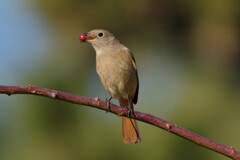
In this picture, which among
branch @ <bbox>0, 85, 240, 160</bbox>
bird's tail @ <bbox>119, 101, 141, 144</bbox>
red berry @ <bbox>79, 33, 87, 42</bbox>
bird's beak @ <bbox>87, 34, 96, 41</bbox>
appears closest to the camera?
branch @ <bbox>0, 85, 240, 160</bbox>

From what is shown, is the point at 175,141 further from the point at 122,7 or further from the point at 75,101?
the point at 75,101

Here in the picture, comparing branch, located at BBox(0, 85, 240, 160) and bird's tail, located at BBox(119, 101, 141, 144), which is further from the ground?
bird's tail, located at BBox(119, 101, 141, 144)

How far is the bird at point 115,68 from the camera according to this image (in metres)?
5.26

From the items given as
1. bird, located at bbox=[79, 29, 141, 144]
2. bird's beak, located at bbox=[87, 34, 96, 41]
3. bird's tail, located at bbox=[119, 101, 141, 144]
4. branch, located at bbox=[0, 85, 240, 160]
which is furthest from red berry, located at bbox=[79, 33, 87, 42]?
branch, located at bbox=[0, 85, 240, 160]

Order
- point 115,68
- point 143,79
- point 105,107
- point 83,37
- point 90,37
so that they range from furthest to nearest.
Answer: point 143,79
point 90,37
point 115,68
point 83,37
point 105,107

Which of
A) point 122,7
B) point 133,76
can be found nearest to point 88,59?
point 122,7

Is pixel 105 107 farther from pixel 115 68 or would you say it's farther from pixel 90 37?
pixel 90 37

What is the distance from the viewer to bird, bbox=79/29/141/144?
5258 mm

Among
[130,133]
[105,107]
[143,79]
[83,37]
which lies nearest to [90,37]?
[83,37]

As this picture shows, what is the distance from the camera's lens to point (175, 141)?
1129 centimetres

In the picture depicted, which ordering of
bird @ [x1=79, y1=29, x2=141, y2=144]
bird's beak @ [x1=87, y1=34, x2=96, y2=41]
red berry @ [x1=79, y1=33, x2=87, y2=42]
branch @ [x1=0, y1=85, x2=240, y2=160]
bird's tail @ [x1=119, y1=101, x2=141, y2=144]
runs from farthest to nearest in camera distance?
bird's beak @ [x1=87, y1=34, x2=96, y2=41] → bird @ [x1=79, y1=29, x2=141, y2=144] → red berry @ [x1=79, y1=33, x2=87, y2=42] → bird's tail @ [x1=119, y1=101, x2=141, y2=144] → branch @ [x1=0, y1=85, x2=240, y2=160]

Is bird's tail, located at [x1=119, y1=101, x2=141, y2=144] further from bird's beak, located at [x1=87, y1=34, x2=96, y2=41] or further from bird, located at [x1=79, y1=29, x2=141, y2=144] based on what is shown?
bird's beak, located at [x1=87, y1=34, x2=96, y2=41]

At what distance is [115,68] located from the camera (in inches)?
207

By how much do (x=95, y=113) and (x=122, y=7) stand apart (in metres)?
4.86
